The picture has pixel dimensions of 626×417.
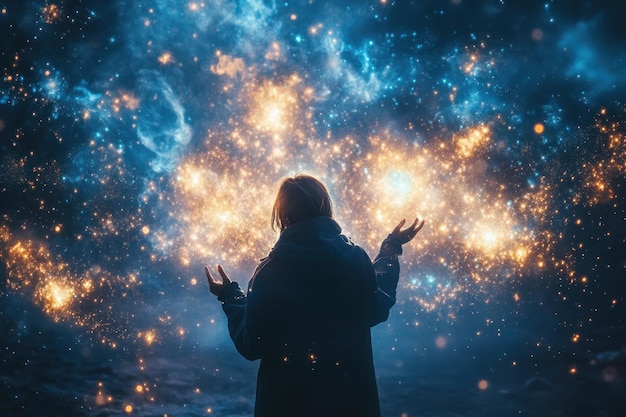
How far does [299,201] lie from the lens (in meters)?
2.02

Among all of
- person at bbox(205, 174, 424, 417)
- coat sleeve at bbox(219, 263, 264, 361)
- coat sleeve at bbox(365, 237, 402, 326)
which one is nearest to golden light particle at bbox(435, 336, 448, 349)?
coat sleeve at bbox(365, 237, 402, 326)

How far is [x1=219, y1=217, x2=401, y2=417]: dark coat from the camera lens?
1.80 m

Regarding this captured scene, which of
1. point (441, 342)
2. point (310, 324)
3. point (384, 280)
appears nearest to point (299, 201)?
point (310, 324)

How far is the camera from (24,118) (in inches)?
612

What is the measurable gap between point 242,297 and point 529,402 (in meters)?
5.99

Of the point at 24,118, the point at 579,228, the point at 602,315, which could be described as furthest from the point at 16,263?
the point at 579,228

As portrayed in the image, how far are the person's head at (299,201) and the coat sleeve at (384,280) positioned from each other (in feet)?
1.25

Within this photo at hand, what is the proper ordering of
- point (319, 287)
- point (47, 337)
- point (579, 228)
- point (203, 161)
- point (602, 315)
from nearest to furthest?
point (319, 287) → point (47, 337) → point (602, 315) → point (579, 228) → point (203, 161)

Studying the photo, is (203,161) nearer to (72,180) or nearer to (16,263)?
(72,180)

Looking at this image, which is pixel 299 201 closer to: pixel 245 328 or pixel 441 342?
pixel 245 328

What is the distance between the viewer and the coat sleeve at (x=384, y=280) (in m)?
1.96

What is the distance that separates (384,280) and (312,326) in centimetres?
73

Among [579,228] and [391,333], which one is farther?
[579,228]

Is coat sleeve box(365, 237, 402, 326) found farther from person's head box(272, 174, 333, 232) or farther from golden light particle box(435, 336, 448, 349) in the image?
golden light particle box(435, 336, 448, 349)
